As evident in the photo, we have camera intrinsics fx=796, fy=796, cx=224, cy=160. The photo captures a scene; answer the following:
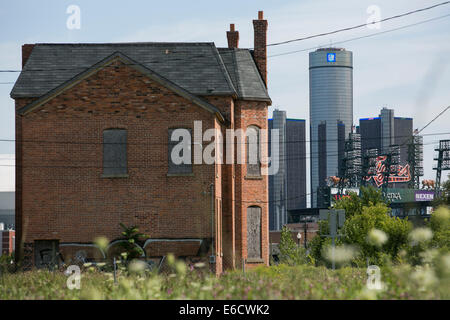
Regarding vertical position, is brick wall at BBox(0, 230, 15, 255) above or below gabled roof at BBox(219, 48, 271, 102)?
below

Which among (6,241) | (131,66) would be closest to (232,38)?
(131,66)

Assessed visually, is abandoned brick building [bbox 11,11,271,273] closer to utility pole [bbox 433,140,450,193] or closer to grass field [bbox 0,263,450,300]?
grass field [bbox 0,263,450,300]

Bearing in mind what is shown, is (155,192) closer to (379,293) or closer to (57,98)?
(57,98)

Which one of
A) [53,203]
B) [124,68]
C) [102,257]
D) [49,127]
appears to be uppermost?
[124,68]

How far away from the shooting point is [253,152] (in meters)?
42.5

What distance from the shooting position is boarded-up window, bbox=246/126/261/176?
139 ft

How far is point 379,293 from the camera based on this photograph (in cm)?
1311

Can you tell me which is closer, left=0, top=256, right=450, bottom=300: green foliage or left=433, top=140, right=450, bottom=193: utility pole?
left=0, top=256, right=450, bottom=300: green foliage

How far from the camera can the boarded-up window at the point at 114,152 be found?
36031mm

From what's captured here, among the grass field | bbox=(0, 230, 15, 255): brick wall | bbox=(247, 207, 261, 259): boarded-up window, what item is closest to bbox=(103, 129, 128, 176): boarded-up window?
bbox=(247, 207, 261, 259): boarded-up window

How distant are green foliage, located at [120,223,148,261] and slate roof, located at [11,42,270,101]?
755 cm

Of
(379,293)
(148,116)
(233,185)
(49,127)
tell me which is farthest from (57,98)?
(379,293)

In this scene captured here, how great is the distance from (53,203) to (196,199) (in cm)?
642

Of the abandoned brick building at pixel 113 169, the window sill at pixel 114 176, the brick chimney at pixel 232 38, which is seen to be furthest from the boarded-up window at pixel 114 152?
the brick chimney at pixel 232 38
